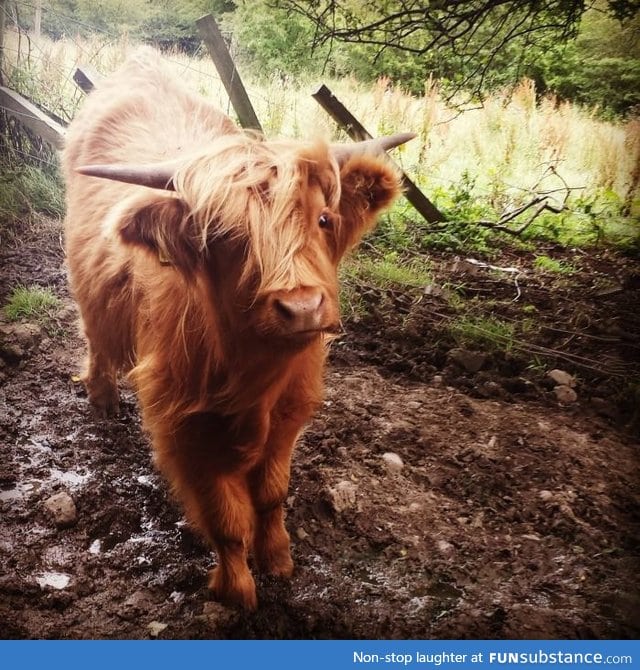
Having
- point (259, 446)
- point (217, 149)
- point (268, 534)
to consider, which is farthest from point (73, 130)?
point (268, 534)

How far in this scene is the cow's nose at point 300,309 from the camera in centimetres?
100

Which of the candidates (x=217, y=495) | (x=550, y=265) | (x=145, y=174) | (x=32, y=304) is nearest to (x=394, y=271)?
(x=550, y=265)

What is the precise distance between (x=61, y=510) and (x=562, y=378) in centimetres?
155

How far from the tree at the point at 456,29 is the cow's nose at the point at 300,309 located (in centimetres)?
89

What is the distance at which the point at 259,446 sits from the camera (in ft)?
4.70

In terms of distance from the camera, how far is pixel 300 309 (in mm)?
994

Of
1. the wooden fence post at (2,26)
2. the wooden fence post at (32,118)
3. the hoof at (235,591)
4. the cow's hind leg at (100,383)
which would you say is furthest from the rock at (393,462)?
the wooden fence post at (2,26)

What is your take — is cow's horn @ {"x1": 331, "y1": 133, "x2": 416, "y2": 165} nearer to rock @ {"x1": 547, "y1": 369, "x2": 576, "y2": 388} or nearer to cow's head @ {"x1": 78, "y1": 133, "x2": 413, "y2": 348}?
cow's head @ {"x1": 78, "y1": 133, "x2": 413, "y2": 348}

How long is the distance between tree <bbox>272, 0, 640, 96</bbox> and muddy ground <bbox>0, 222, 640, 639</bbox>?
23.9 inches

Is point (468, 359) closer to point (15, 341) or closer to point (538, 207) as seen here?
point (538, 207)

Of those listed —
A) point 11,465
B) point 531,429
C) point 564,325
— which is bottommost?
point 11,465

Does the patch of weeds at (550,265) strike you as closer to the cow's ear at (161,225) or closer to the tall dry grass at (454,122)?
the tall dry grass at (454,122)
